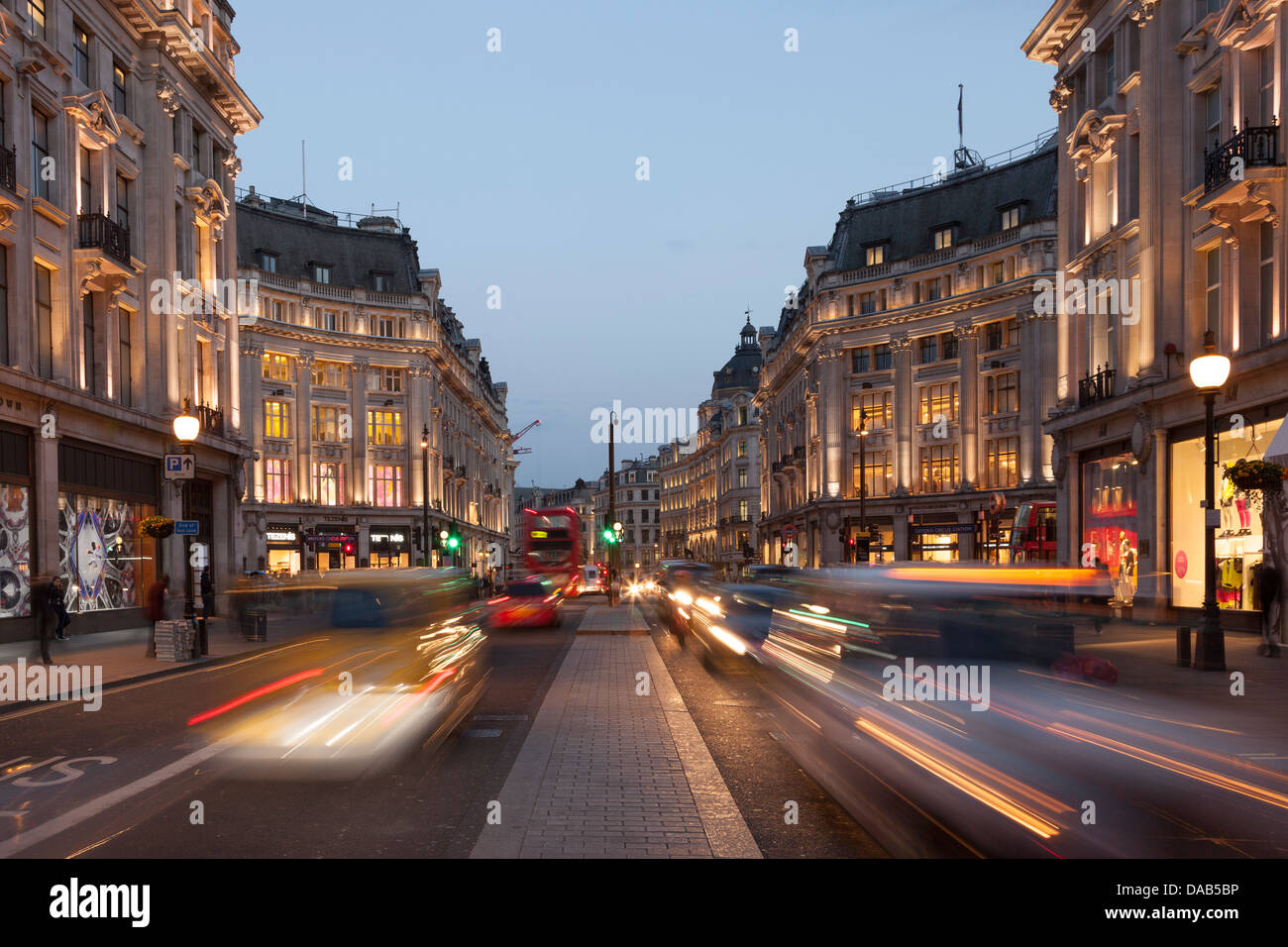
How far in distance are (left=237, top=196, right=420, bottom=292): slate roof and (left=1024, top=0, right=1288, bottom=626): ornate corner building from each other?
4690cm

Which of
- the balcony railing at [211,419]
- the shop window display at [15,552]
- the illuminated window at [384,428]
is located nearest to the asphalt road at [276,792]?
the shop window display at [15,552]

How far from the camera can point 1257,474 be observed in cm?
1742

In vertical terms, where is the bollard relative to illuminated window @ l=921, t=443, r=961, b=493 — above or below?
below

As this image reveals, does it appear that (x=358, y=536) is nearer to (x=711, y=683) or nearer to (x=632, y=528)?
(x=711, y=683)

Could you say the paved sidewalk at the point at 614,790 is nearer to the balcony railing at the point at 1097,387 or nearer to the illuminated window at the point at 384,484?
the balcony railing at the point at 1097,387

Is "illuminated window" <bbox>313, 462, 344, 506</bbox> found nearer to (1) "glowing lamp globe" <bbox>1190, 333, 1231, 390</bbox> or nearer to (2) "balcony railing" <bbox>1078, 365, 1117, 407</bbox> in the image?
(2) "balcony railing" <bbox>1078, 365, 1117, 407</bbox>

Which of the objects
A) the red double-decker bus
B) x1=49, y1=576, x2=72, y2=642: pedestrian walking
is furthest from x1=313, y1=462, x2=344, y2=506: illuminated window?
x1=49, y1=576, x2=72, y2=642: pedestrian walking

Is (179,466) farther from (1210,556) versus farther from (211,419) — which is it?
(1210,556)

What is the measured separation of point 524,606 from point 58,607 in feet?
→ 38.4

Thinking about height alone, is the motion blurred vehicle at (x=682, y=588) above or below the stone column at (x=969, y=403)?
below

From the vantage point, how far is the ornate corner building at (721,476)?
10150 cm

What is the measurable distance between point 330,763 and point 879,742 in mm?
5369

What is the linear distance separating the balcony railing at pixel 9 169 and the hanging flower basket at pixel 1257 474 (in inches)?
1107

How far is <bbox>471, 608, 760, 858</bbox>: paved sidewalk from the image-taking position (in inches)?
254
